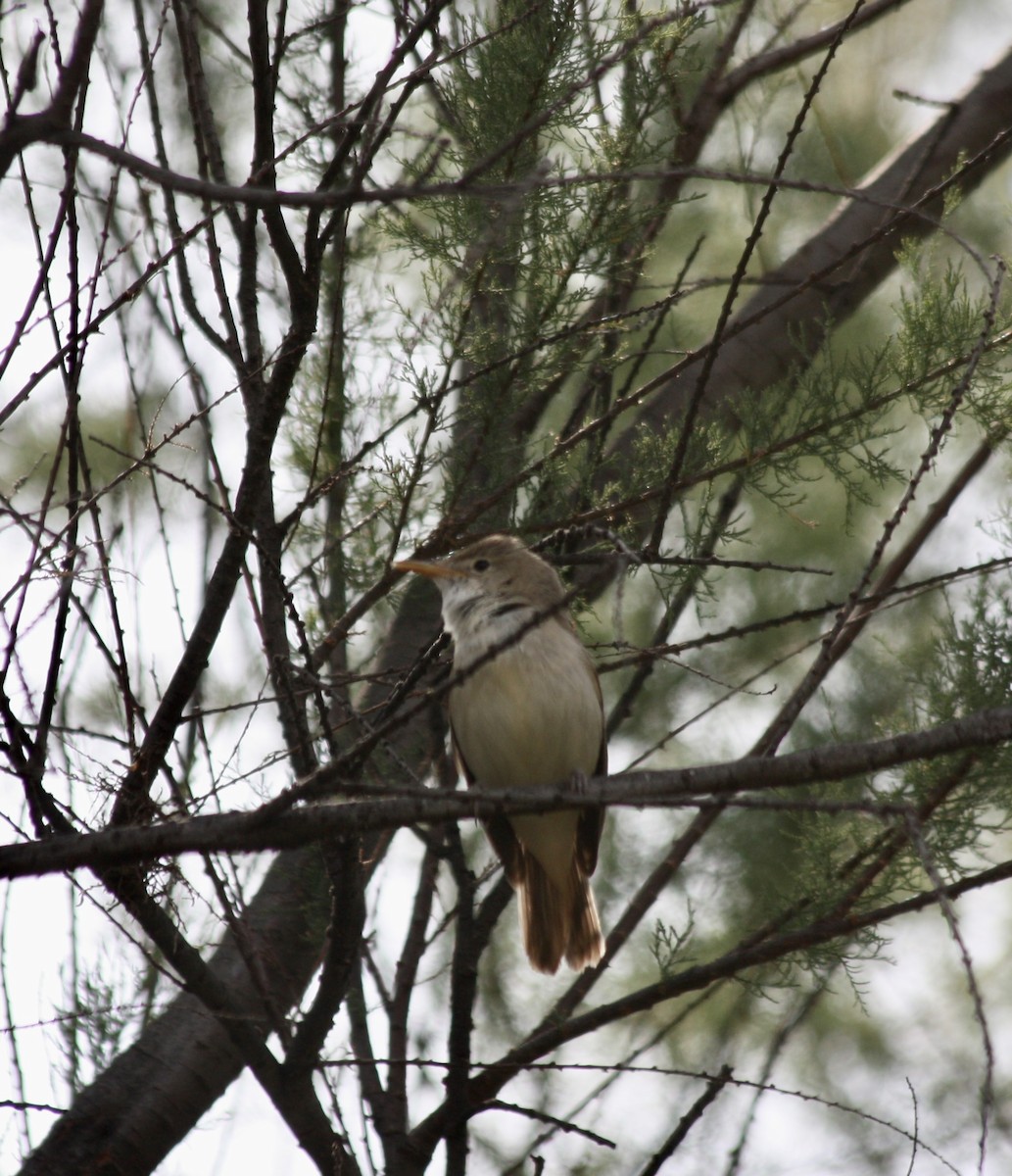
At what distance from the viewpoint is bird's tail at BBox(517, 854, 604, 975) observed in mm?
4785

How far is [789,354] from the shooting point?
217 inches

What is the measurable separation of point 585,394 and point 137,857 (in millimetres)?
2552

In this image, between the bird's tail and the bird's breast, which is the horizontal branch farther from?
the bird's tail

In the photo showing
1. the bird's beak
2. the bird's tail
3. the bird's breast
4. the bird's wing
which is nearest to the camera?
the bird's beak

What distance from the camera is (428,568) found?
4.35 metres

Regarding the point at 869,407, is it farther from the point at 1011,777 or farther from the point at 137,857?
the point at 137,857

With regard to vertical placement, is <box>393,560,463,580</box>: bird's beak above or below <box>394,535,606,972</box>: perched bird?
above

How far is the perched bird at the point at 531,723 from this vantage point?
4.33m

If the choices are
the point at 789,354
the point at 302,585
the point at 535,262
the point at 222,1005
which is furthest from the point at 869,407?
the point at 222,1005

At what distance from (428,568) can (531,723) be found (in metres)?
0.58

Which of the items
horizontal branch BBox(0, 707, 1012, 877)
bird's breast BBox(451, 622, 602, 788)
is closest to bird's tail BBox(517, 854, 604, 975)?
bird's breast BBox(451, 622, 602, 788)

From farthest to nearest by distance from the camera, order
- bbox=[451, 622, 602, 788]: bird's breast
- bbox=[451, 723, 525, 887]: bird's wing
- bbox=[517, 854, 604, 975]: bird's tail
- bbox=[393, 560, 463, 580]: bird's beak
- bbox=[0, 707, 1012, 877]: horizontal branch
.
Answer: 1. bbox=[517, 854, 604, 975]: bird's tail
2. bbox=[451, 723, 525, 887]: bird's wing
3. bbox=[451, 622, 602, 788]: bird's breast
4. bbox=[393, 560, 463, 580]: bird's beak
5. bbox=[0, 707, 1012, 877]: horizontal branch

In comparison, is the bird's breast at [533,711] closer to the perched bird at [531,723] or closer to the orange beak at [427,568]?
the perched bird at [531,723]

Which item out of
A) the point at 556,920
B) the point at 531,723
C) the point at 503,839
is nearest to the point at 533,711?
the point at 531,723
